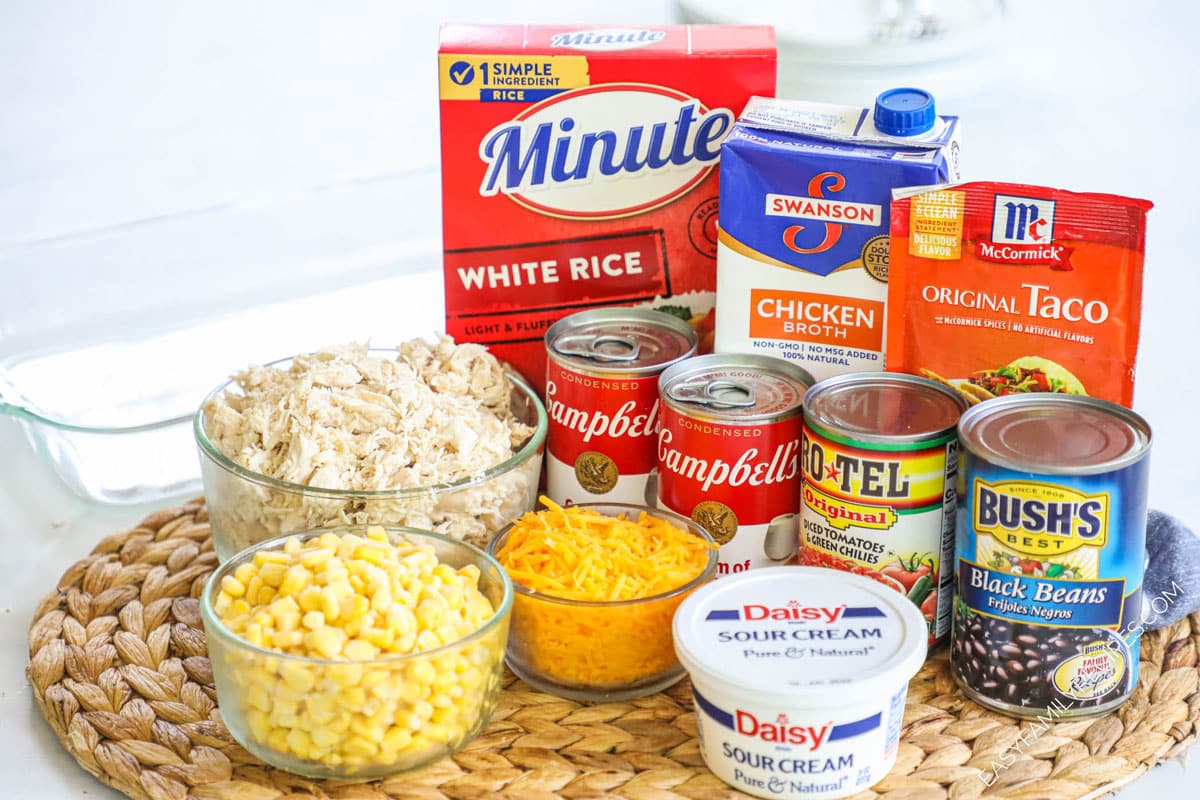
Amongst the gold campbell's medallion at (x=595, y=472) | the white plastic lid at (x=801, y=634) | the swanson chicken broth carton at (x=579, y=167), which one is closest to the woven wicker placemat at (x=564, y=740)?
the white plastic lid at (x=801, y=634)

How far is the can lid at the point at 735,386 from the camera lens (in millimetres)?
1831

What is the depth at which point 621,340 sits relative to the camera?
6.66 ft

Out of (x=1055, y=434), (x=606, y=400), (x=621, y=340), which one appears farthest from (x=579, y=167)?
(x=1055, y=434)

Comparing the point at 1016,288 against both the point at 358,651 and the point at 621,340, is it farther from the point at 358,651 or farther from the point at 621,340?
the point at 358,651

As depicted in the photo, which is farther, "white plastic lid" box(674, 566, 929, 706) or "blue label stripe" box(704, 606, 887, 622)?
"blue label stripe" box(704, 606, 887, 622)

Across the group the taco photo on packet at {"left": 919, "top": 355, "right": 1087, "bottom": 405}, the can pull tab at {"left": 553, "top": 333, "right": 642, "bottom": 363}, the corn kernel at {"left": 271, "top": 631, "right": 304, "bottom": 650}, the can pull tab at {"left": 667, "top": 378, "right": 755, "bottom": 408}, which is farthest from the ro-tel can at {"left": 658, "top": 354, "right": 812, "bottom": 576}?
the corn kernel at {"left": 271, "top": 631, "right": 304, "bottom": 650}

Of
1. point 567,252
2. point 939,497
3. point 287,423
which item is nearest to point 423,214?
point 567,252

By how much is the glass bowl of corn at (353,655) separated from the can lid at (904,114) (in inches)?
30.6

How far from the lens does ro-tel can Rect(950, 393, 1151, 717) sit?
161cm

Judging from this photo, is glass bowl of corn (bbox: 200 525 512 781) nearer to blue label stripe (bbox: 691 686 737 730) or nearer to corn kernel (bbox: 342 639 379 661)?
→ corn kernel (bbox: 342 639 379 661)

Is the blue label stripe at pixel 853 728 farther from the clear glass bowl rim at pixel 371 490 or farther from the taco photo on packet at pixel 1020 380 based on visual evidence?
the clear glass bowl rim at pixel 371 490

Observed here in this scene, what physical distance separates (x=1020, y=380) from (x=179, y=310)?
1659mm

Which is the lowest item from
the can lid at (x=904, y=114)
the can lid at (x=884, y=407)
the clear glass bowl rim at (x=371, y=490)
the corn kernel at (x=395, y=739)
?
the corn kernel at (x=395, y=739)

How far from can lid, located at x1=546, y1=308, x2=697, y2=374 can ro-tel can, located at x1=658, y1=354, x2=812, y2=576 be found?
0.08 m
